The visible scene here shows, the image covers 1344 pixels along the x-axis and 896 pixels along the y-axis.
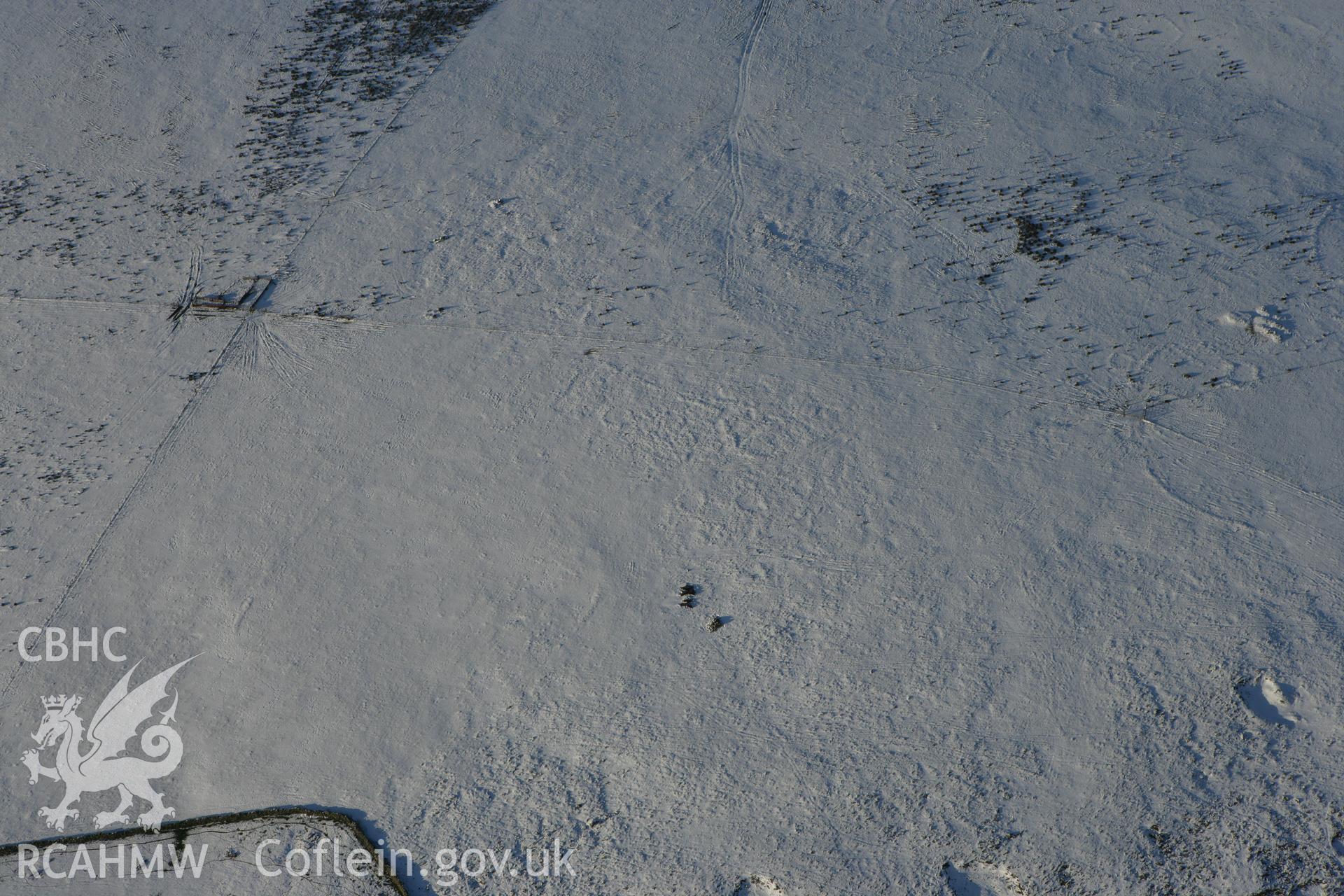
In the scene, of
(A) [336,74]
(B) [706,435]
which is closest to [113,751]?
(B) [706,435]

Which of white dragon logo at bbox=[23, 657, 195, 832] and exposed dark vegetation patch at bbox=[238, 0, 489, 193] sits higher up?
exposed dark vegetation patch at bbox=[238, 0, 489, 193]

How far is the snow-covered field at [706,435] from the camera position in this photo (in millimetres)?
13070

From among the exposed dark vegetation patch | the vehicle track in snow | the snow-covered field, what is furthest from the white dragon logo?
the vehicle track in snow

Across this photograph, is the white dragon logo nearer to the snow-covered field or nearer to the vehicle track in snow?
the snow-covered field

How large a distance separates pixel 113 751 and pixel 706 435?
10.3 m

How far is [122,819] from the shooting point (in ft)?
43.0

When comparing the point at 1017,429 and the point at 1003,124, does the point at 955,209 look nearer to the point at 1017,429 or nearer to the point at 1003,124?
the point at 1003,124

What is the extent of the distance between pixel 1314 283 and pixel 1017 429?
6.69m

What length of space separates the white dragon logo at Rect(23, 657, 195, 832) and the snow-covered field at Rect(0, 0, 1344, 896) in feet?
0.51

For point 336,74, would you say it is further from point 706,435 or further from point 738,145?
point 706,435

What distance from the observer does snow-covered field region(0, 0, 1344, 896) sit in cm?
1307

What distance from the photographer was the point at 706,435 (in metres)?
16.0

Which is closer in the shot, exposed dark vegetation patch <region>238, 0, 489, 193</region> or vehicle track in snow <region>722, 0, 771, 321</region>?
vehicle track in snow <region>722, 0, 771, 321</region>

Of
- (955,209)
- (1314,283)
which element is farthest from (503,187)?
(1314,283)
